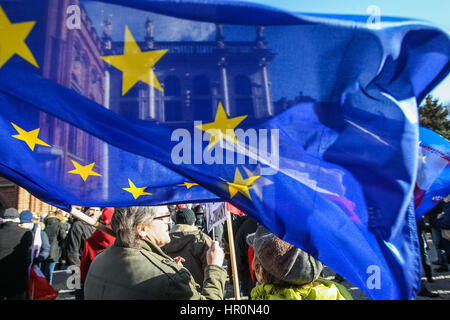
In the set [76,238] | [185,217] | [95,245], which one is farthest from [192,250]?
[76,238]

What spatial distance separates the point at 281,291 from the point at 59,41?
83.1 inches

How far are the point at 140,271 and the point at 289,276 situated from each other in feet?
2.52

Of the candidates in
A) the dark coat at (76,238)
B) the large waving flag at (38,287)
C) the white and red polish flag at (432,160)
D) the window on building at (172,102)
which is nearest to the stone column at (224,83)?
the window on building at (172,102)

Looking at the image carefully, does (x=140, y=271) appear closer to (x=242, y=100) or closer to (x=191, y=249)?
(x=242, y=100)

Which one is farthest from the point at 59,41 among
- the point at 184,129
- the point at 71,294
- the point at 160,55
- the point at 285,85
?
the point at 71,294

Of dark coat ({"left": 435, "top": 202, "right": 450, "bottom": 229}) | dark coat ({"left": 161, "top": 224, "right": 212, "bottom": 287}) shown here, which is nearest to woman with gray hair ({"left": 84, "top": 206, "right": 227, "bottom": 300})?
dark coat ({"left": 161, "top": 224, "right": 212, "bottom": 287})

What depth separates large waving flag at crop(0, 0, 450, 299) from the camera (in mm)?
2146

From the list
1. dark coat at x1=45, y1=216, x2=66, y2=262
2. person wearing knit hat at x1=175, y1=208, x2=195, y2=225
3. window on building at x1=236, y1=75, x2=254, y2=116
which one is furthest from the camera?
dark coat at x1=45, y1=216, x2=66, y2=262

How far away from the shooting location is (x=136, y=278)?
1921 millimetres

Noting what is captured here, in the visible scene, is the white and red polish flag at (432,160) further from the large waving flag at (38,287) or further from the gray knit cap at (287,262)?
the large waving flag at (38,287)

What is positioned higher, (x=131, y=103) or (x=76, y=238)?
(x=131, y=103)

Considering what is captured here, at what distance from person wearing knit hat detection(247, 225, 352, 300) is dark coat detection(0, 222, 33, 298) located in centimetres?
353

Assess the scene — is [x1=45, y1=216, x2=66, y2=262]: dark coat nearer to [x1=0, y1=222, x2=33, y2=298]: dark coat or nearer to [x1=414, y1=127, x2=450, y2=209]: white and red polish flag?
[x1=0, y1=222, x2=33, y2=298]: dark coat
